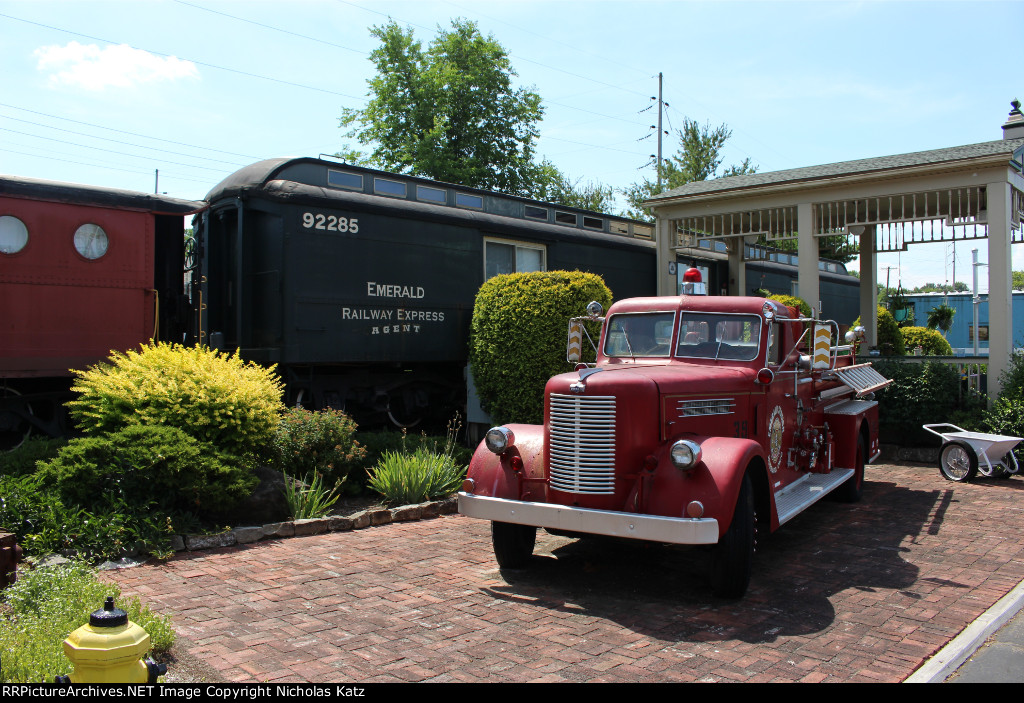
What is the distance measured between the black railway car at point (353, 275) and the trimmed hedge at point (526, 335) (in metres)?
1.30

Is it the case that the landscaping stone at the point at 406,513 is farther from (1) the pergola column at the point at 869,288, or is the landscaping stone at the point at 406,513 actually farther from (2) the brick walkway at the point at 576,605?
(1) the pergola column at the point at 869,288

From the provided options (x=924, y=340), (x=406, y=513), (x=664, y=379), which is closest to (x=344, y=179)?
(x=406, y=513)

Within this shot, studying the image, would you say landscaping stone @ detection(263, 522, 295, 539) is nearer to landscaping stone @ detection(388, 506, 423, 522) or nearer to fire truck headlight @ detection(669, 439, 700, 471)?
landscaping stone @ detection(388, 506, 423, 522)

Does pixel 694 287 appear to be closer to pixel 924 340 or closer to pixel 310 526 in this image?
pixel 310 526

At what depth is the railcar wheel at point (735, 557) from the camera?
16.6 ft

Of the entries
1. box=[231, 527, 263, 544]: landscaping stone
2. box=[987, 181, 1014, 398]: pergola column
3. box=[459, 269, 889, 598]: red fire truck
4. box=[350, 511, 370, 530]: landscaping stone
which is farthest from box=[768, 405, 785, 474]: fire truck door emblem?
box=[987, 181, 1014, 398]: pergola column

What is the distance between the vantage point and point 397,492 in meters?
7.80

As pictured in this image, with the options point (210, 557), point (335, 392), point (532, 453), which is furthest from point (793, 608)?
point (335, 392)

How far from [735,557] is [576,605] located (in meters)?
1.10

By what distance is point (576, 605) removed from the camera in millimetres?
5078

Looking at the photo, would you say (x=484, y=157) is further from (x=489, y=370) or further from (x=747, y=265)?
(x=489, y=370)

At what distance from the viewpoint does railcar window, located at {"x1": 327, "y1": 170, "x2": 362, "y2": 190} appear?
33.5ft

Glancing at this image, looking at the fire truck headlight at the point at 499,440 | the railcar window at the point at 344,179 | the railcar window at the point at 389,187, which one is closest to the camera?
the fire truck headlight at the point at 499,440

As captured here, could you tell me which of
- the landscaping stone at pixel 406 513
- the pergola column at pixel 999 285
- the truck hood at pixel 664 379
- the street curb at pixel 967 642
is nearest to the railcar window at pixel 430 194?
the landscaping stone at pixel 406 513
